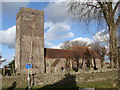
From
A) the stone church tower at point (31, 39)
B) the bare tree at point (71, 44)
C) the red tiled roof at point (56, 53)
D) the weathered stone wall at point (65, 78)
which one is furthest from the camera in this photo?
the bare tree at point (71, 44)

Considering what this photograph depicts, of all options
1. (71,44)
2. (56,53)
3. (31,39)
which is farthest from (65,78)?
(71,44)

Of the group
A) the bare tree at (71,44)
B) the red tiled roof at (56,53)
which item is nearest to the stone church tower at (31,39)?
the red tiled roof at (56,53)

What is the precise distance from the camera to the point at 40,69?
37344 mm

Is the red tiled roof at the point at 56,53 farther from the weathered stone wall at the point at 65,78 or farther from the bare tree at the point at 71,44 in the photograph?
the weathered stone wall at the point at 65,78

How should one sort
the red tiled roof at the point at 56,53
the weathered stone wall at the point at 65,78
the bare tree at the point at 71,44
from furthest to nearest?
the bare tree at the point at 71,44, the red tiled roof at the point at 56,53, the weathered stone wall at the point at 65,78

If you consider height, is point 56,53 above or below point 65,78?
above

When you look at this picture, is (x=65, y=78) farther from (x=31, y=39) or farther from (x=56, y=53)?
(x=56, y=53)

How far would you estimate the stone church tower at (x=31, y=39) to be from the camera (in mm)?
36406

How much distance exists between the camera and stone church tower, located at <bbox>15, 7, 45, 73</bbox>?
36406 millimetres

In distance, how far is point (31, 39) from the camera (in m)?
38.2

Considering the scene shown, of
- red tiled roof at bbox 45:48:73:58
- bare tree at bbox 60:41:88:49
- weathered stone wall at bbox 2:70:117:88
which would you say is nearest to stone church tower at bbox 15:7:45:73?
red tiled roof at bbox 45:48:73:58

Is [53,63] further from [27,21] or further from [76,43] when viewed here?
[76,43]

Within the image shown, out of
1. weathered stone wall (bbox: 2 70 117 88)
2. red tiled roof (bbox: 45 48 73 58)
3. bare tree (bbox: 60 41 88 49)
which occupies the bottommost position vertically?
weathered stone wall (bbox: 2 70 117 88)

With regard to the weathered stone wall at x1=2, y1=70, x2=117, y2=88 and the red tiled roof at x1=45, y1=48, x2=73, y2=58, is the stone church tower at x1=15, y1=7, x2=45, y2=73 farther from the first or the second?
the weathered stone wall at x1=2, y1=70, x2=117, y2=88
